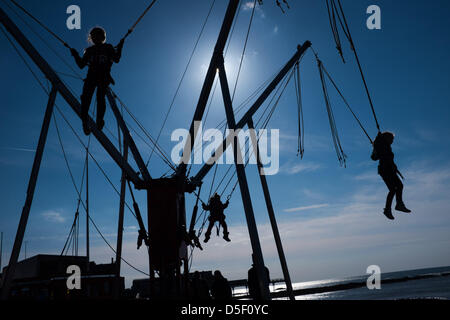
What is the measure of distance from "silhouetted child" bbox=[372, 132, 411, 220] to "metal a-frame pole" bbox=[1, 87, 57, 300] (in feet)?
27.2

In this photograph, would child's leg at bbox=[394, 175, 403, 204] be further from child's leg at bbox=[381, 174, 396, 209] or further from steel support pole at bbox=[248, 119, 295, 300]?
steel support pole at bbox=[248, 119, 295, 300]

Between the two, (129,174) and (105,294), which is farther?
(105,294)

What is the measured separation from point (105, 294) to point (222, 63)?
958 inches

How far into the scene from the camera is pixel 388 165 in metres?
7.46

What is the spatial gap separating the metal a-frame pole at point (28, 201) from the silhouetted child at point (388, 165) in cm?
828

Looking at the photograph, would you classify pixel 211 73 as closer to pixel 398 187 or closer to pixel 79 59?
pixel 79 59

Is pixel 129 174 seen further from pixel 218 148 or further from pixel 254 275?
pixel 254 275

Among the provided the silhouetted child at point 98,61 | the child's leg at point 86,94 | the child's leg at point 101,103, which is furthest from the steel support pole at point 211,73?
the child's leg at point 86,94

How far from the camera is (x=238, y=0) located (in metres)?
8.47

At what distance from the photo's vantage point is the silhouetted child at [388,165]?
7.48 m

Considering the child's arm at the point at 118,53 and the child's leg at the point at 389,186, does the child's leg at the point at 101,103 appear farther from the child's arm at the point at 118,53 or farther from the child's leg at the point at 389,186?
the child's leg at the point at 389,186

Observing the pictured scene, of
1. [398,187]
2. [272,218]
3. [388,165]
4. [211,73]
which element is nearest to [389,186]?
[398,187]
